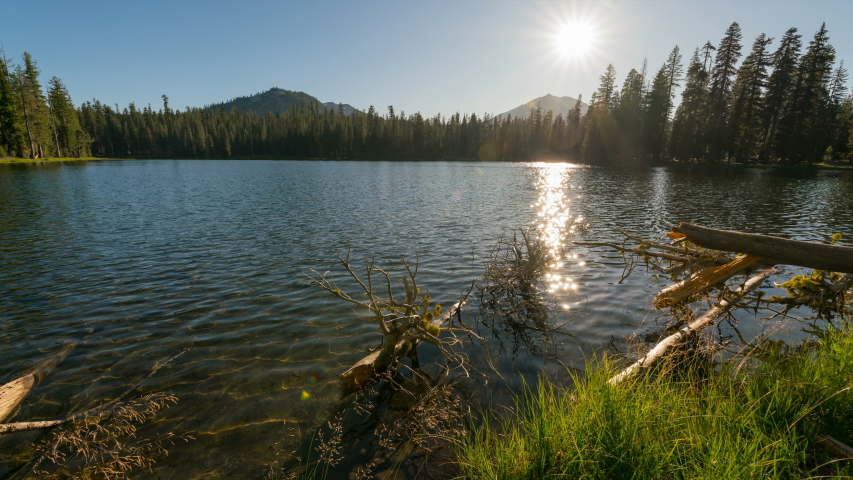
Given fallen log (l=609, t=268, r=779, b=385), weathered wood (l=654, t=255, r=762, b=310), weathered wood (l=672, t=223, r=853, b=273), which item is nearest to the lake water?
weathered wood (l=654, t=255, r=762, b=310)

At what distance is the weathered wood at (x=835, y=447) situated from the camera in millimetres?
3121

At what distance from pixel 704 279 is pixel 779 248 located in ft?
5.89

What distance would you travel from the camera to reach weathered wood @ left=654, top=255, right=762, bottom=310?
665cm

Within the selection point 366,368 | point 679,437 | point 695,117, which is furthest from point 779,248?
point 695,117

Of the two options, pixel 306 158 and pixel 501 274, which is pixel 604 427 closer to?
pixel 501 274

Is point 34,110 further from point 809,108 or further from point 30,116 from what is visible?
point 809,108

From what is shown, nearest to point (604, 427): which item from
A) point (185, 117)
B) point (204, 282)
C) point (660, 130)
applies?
point (204, 282)

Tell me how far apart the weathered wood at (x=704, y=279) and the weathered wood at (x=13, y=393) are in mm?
11658

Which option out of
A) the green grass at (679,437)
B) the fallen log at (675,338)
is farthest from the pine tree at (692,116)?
the green grass at (679,437)

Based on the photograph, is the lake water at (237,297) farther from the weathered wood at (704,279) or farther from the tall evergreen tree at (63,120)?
the tall evergreen tree at (63,120)

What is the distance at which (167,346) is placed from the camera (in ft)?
24.2

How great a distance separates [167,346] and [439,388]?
574cm

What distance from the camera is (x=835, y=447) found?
3.20 m

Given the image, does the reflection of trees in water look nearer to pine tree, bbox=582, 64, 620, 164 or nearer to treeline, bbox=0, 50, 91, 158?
pine tree, bbox=582, 64, 620, 164
